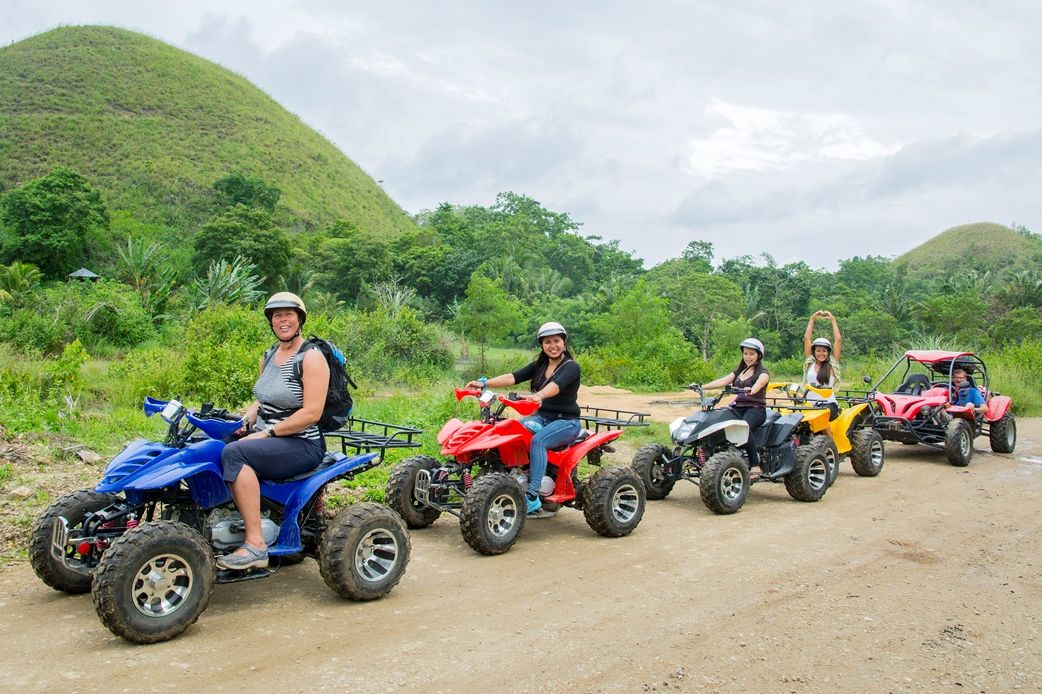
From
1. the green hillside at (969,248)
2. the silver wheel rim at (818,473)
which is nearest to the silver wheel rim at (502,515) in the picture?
the silver wheel rim at (818,473)

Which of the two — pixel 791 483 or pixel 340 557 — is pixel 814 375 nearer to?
pixel 791 483

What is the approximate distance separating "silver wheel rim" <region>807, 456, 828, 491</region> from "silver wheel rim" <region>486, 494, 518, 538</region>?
4.07m

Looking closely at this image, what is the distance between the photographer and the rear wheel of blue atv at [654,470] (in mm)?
8859

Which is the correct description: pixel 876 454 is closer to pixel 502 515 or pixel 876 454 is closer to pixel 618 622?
pixel 502 515

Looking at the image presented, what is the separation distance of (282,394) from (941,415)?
33.7 feet

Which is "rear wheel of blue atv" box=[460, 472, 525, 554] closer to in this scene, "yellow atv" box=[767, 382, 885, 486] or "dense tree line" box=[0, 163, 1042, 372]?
"yellow atv" box=[767, 382, 885, 486]

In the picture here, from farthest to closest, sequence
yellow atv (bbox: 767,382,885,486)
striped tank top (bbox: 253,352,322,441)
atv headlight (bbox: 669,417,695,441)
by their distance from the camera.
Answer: yellow atv (bbox: 767,382,885,486), atv headlight (bbox: 669,417,695,441), striped tank top (bbox: 253,352,322,441)

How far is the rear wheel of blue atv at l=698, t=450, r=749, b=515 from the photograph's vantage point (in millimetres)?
8156

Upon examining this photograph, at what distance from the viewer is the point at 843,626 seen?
5094 millimetres

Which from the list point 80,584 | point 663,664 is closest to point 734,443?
point 663,664

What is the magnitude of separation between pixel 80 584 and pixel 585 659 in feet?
10.7

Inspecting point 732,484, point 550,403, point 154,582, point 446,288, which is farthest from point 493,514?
point 446,288

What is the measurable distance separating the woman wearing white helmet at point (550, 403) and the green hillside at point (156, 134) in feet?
167

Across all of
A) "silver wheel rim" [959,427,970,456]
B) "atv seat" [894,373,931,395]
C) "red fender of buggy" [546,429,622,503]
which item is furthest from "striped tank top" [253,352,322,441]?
"atv seat" [894,373,931,395]
